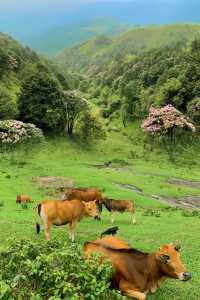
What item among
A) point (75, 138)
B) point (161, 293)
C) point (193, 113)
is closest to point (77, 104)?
point (75, 138)

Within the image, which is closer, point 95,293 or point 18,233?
point 95,293

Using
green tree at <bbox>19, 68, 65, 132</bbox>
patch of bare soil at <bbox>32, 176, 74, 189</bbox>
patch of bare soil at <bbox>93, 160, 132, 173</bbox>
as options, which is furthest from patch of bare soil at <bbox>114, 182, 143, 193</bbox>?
green tree at <bbox>19, 68, 65, 132</bbox>

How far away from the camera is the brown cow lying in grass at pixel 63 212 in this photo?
18.4 m

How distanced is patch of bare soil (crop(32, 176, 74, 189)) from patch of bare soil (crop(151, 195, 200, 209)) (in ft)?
27.0

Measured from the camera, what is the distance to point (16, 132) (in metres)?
61.1

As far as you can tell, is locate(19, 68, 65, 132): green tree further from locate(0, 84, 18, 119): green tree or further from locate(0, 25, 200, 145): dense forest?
locate(0, 84, 18, 119): green tree

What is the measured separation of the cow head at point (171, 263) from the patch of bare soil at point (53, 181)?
29499 millimetres

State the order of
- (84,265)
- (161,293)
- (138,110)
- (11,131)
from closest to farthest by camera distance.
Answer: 1. (84,265)
2. (161,293)
3. (11,131)
4. (138,110)

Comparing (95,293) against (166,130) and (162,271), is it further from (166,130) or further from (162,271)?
(166,130)

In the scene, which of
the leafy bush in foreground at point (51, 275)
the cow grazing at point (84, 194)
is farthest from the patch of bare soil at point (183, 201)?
the leafy bush in foreground at point (51, 275)

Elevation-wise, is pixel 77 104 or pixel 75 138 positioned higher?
pixel 77 104

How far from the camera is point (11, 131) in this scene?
2420 inches

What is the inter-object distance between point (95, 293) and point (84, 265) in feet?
2.69

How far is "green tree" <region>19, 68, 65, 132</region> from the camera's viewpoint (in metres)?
70.4
